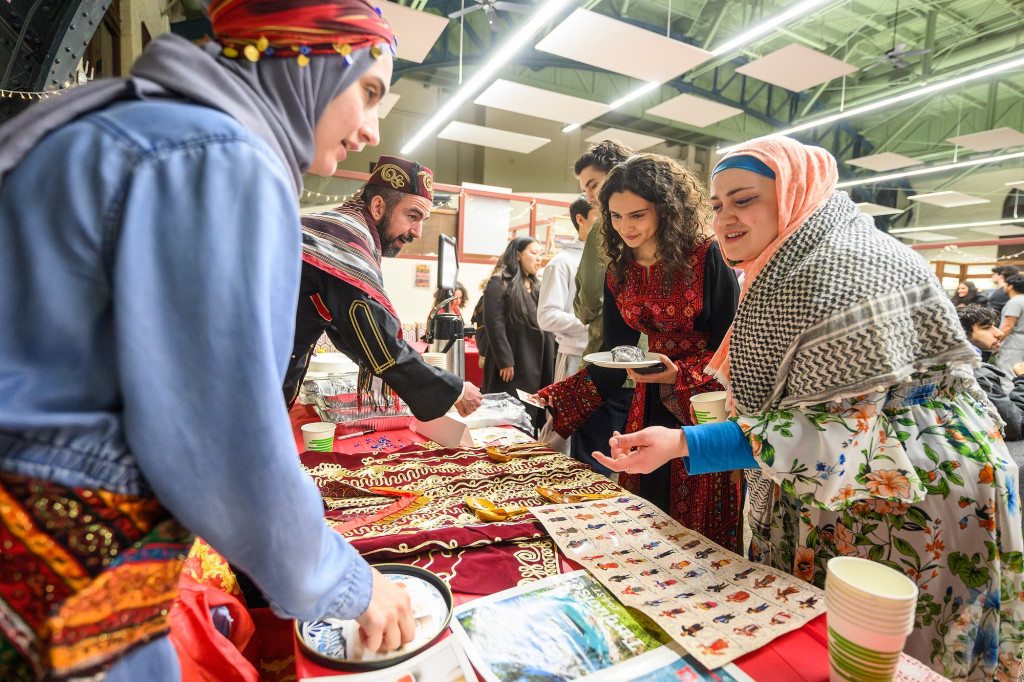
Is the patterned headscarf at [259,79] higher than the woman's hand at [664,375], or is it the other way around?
the patterned headscarf at [259,79]

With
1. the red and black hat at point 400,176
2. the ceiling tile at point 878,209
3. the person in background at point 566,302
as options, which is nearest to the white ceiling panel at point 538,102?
the person in background at point 566,302

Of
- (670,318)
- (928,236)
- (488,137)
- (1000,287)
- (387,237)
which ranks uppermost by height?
(488,137)

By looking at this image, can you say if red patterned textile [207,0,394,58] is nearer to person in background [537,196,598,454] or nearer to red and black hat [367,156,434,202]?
red and black hat [367,156,434,202]

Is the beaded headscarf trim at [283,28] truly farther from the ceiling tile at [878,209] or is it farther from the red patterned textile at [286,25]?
the ceiling tile at [878,209]

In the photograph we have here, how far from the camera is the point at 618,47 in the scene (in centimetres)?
624

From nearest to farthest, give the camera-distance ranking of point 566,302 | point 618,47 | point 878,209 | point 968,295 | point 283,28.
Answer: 1. point 283,28
2. point 566,302
3. point 618,47
4. point 968,295
5. point 878,209

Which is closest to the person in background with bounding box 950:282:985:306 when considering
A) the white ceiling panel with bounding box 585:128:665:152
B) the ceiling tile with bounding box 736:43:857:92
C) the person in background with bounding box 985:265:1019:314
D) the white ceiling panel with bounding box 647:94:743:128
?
the person in background with bounding box 985:265:1019:314

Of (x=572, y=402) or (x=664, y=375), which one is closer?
(x=664, y=375)

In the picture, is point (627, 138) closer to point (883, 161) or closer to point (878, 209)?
point (883, 161)

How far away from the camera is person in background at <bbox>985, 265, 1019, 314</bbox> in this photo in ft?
19.9

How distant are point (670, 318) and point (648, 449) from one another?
814 mm

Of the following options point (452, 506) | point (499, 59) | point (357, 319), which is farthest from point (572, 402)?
point (499, 59)

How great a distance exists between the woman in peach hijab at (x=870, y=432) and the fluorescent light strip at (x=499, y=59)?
181 inches

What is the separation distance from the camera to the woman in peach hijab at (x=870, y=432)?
3.00ft
